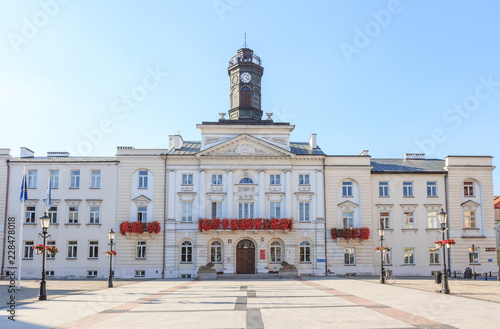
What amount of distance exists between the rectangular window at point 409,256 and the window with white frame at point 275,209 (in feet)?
41.5

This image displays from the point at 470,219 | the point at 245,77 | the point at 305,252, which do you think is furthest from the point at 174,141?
the point at 470,219

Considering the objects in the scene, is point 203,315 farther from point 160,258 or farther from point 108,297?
point 160,258

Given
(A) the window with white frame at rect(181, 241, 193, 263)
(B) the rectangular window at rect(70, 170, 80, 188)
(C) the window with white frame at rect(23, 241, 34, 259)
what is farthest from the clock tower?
(C) the window with white frame at rect(23, 241, 34, 259)

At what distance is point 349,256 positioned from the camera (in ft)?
150

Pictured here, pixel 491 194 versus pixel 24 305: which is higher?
pixel 491 194

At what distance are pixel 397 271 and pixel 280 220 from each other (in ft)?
40.5

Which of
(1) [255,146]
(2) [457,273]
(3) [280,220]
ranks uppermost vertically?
(1) [255,146]

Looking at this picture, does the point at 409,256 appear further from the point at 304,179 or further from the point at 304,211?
the point at 304,179

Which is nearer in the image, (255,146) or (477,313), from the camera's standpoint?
(477,313)

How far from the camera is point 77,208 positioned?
4575cm

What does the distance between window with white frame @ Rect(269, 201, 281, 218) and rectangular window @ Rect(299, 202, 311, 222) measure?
80.9 inches

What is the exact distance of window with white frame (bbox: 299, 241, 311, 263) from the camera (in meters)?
45.5

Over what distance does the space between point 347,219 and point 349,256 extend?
349 centimetres

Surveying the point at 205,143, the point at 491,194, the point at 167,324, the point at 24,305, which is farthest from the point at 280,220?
the point at 167,324
